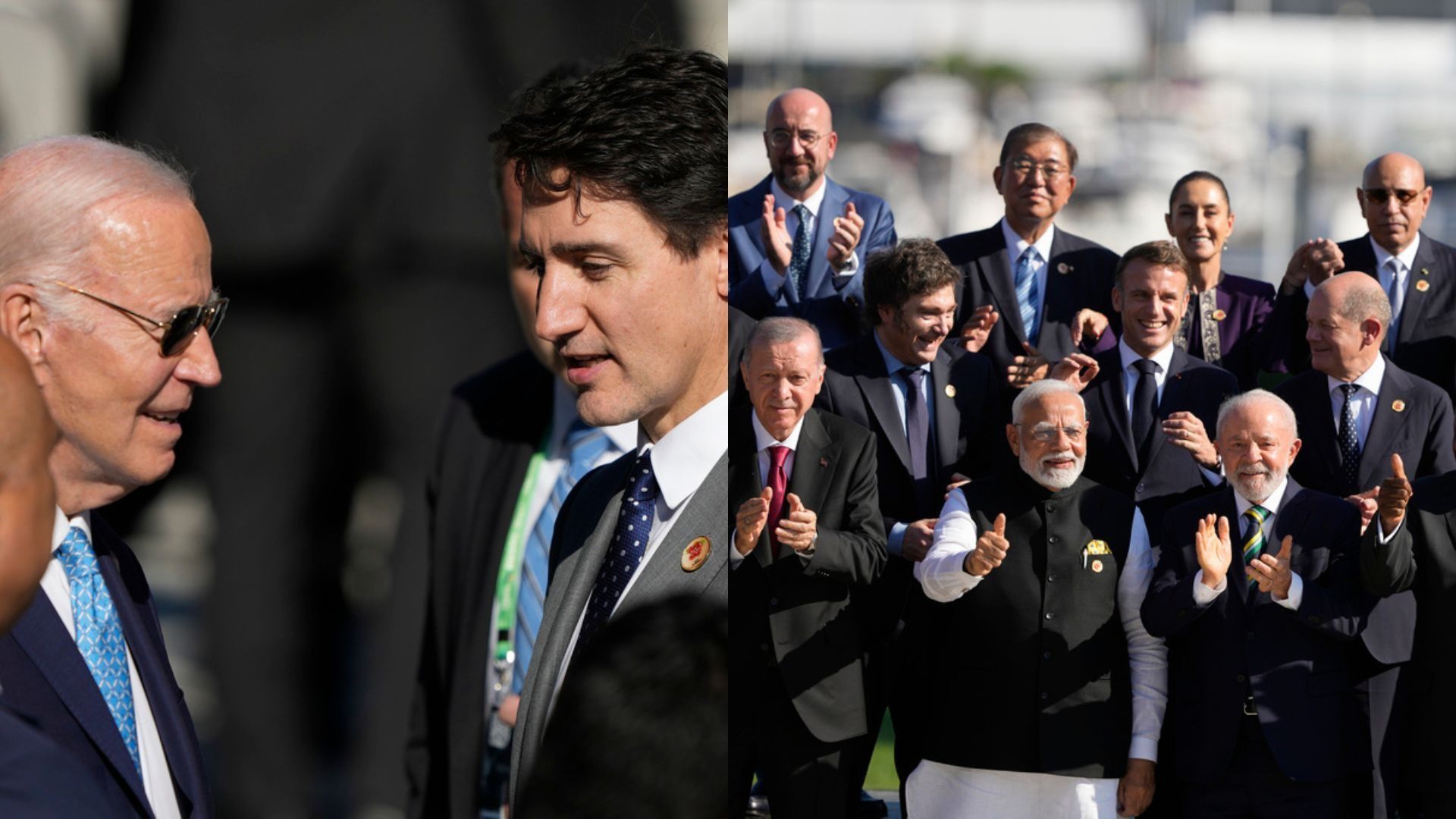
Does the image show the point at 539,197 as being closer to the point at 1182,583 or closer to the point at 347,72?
the point at 347,72

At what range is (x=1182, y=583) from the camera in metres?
2.84

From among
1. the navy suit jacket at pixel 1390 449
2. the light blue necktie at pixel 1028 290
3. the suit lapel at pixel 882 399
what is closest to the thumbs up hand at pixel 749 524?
the suit lapel at pixel 882 399

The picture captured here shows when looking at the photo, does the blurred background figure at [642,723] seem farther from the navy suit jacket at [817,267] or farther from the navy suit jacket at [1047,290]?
the navy suit jacket at [1047,290]

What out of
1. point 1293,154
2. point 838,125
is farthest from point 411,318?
point 1293,154

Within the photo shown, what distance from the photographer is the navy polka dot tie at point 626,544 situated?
204 cm

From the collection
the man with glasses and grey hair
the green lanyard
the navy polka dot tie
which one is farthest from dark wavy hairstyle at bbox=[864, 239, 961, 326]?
the navy polka dot tie

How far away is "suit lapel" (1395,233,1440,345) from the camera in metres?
2.99

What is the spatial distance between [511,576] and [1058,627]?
1.22 meters

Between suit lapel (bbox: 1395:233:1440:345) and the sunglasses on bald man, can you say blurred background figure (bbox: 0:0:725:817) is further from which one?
suit lapel (bbox: 1395:233:1440:345)

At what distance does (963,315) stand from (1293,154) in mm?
807

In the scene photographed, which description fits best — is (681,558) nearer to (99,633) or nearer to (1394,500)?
(99,633)

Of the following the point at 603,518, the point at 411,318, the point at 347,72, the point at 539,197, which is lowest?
the point at 603,518

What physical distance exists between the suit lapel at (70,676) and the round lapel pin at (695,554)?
752 millimetres

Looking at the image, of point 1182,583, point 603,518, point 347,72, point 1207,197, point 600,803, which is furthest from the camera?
point 1207,197
